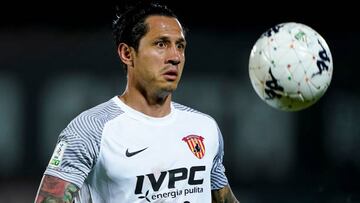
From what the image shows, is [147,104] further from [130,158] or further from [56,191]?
[56,191]

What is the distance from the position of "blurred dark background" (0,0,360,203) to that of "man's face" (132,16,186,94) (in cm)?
244

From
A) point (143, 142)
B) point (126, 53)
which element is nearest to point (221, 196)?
point (143, 142)

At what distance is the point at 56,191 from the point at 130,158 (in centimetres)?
32

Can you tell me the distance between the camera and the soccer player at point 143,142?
9.03ft

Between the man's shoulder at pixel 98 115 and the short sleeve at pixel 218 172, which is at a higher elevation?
the man's shoulder at pixel 98 115

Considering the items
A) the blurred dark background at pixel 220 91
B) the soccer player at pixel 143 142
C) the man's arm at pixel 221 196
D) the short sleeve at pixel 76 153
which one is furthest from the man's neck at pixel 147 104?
the blurred dark background at pixel 220 91

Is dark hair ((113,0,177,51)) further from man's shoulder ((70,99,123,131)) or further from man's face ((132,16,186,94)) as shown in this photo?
man's shoulder ((70,99,123,131))

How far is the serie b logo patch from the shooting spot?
3012 mm

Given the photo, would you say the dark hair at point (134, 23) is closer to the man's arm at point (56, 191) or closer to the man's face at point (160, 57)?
the man's face at point (160, 57)

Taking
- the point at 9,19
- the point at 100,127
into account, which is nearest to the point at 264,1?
the point at 9,19

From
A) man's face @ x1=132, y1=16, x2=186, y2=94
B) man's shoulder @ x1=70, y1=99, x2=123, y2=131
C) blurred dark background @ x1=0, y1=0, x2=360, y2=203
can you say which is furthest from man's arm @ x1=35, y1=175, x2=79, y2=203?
blurred dark background @ x1=0, y1=0, x2=360, y2=203

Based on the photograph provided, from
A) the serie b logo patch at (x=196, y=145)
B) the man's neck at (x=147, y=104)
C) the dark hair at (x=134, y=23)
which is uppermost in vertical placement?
the dark hair at (x=134, y=23)

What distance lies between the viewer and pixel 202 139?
10.1 feet

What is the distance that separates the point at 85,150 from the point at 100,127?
14cm
